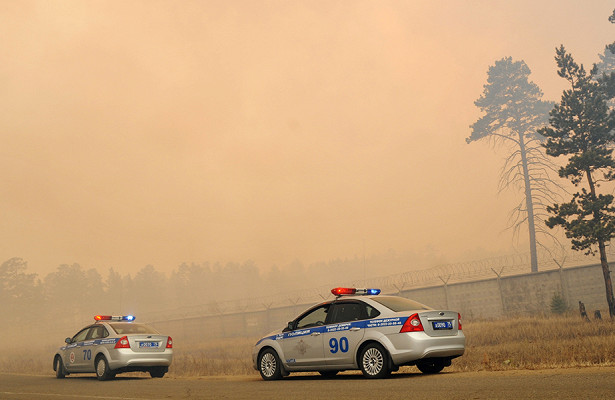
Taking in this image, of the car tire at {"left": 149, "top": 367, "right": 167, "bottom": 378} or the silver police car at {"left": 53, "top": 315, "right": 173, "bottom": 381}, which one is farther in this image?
the car tire at {"left": 149, "top": 367, "right": 167, "bottom": 378}

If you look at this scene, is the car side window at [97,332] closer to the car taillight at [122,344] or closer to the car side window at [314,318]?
the car taillight at [122,344]

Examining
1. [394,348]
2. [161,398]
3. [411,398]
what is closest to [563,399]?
[411,398]

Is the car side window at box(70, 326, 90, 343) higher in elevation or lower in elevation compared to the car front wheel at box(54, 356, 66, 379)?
higher

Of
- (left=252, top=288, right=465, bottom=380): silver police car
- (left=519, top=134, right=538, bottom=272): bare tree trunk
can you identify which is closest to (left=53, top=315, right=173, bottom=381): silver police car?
(left=252, top=288, right=465, bottom=380): silver police car

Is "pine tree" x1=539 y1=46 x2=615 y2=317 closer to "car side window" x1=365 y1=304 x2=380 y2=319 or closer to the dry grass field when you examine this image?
the dry grass field

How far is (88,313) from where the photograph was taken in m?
134

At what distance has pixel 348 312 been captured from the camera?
11.8 meters

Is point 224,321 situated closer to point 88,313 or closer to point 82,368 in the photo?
point 82,368

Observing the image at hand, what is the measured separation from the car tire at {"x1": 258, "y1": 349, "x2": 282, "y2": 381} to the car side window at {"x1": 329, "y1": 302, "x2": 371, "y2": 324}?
1848 mm

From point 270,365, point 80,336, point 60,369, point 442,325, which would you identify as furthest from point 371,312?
point 60,369

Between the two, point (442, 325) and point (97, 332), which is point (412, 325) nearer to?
point (442, 325)

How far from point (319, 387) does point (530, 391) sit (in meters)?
3.94

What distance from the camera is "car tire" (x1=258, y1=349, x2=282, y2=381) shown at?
12734mm

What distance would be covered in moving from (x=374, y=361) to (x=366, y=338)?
0.47 metres
